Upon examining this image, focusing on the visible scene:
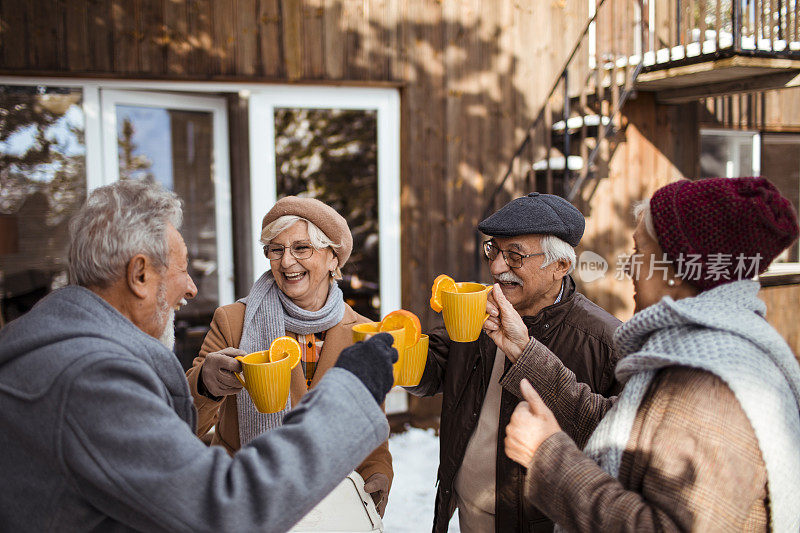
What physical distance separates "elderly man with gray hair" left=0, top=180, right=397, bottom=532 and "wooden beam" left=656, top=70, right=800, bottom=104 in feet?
16.4

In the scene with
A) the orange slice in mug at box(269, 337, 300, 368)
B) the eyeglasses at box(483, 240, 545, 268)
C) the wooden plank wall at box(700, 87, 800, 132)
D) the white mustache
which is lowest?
the orange slice in mug at box(269, 337, 300, 368)

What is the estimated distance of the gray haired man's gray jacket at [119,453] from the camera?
3.42 ft

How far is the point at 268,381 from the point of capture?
1.58 meters

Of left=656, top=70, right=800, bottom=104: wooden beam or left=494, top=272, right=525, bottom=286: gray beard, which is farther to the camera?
left=656, top=70, right=800, bottom=104: wooden beam

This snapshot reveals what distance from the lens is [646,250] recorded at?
1393 mm

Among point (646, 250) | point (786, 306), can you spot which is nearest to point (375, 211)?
point (646, 250)

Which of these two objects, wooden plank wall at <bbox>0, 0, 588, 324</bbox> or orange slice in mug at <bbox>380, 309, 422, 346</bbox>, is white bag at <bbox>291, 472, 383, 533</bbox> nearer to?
orange slice in mug at <bbox>380, 309, 422, 346</bbox>

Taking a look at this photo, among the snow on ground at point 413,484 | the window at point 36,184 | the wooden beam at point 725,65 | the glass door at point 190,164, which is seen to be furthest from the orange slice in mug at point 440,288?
the wooden beam at point 725,65

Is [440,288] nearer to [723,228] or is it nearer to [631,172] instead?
[723,228]

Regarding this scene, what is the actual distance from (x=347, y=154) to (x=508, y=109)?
147 cm

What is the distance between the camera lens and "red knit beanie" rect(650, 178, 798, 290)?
1.22 meters

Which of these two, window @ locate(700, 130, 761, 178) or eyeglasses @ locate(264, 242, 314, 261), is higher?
window @ locate(700, 130, 761, 178)

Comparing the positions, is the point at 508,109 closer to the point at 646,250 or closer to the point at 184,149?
the point at 184,149

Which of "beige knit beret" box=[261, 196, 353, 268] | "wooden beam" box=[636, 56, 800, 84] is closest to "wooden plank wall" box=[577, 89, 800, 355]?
"wooden beam" box=[636, 56, 800, 84]
